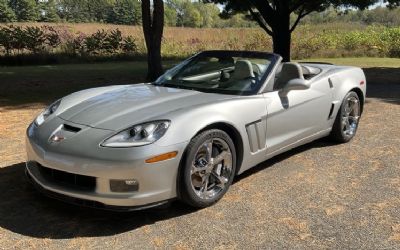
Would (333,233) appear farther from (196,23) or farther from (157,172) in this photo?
(196,23)

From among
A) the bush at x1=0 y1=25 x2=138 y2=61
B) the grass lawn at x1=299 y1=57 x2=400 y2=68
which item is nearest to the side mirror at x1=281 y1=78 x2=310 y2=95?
the grass lawn at x1=299 y1=57 x2=400 y2=68

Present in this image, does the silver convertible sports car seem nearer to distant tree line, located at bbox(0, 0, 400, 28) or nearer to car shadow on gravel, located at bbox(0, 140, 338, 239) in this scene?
car shadow on gravel, located at bbox(0, 140, 338, 239)

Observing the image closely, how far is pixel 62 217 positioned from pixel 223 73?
2.27 metres

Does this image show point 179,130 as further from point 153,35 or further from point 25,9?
point 25,9

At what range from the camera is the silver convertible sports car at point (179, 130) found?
349 centimetres

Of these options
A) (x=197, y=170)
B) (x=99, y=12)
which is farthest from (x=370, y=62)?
(x=99, y=12)

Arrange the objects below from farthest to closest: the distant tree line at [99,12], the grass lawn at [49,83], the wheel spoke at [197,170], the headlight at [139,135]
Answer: the distant tree line at [99,12]
the grass lawn at [49,83]
the wheel spoke at [197,170]
the headlight at [139,135]

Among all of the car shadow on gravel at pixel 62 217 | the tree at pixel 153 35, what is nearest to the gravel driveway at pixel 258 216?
the car shadow on gravel at pixel 62 217

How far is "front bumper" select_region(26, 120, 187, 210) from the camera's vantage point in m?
3.44

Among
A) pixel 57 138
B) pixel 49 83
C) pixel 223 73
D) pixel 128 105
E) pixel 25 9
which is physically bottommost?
pixel 49 83

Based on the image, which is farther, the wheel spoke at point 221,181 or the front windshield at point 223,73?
the front windshield at point 223,73

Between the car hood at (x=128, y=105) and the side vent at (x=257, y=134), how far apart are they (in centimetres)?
37

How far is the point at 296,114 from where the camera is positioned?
4906mm

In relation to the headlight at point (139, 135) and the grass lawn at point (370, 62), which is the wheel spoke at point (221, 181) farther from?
the grass lawn at point (370, 62)
